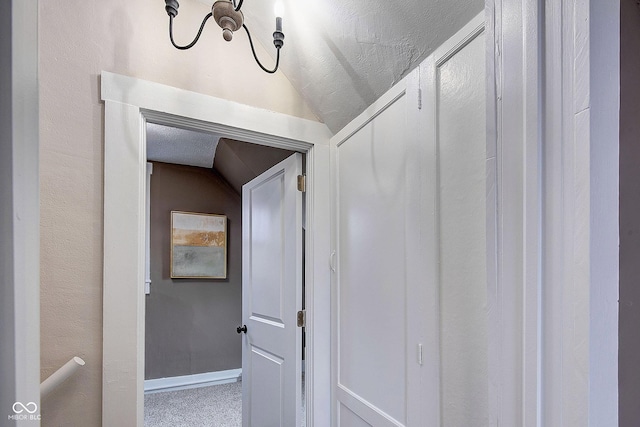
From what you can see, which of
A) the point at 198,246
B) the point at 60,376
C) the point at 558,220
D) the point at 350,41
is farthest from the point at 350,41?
the point at 198,246

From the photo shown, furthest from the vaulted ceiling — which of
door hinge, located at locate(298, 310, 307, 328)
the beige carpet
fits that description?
the beige carpet

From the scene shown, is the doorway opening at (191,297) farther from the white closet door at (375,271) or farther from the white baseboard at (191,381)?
the white closet door at (375,271)

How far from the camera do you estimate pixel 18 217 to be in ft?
1.04

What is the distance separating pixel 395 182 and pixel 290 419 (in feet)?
4.40

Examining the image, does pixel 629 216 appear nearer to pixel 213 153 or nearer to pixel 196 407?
pixel 213 153

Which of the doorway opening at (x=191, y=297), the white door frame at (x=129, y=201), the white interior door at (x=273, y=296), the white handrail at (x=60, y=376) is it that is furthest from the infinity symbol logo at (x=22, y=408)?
the doorway opening at (x=191, y=297)

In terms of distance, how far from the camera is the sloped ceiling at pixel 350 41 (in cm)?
116

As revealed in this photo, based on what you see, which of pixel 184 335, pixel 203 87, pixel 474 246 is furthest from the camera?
pixel 184 335

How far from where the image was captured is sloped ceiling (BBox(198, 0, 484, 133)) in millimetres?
1159

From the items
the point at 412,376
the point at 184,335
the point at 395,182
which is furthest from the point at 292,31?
the point at 184,335

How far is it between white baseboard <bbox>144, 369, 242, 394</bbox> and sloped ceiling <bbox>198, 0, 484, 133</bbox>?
10.3 feet

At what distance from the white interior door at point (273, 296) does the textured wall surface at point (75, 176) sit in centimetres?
87

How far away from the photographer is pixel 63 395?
130cm

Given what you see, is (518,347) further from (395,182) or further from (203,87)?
(203,87)
